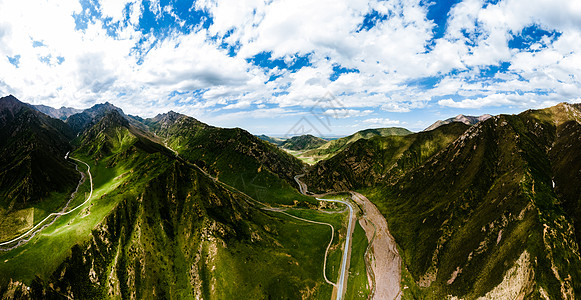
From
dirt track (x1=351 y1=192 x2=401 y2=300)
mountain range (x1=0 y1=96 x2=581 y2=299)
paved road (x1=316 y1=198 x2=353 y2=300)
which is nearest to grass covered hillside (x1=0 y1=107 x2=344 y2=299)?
mountain range (x1=0 y1=96 x2=581 y2=299)

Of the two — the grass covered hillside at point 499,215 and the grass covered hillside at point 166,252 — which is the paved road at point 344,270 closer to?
the grass covered hillside at point 166,252

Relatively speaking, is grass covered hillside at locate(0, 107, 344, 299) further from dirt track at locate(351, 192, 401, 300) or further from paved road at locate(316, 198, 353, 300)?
dirt track at locate(351, 192, 401, 300)

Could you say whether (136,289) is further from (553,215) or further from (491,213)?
(553,215)

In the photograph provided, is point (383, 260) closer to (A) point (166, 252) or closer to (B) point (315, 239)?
(B) point (315, 239)

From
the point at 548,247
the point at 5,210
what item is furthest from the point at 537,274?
the point at 5,210

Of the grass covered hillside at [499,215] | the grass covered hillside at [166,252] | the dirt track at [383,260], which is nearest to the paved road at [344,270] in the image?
the grass covered hillside at [166,252]

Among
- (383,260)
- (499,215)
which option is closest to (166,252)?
(383,260)

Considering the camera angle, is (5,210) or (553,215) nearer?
(553,215)
